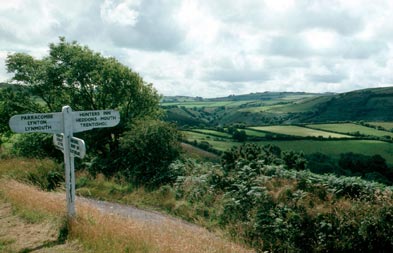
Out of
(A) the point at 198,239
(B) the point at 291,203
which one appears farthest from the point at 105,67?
(A) the point at 198,239

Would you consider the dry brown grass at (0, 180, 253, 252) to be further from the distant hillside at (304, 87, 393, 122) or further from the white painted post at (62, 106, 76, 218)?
the distant hillside at (304, 87, 393, 122)

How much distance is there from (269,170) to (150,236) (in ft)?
22.8

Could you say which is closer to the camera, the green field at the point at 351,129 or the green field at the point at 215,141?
the green field at the point at 215,141

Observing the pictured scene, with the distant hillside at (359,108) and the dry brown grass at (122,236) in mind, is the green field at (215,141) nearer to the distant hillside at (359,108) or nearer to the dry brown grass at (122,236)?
the dry brown grass at (122,236)

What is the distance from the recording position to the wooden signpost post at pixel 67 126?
24.7 feet

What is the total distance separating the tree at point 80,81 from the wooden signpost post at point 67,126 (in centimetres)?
1807

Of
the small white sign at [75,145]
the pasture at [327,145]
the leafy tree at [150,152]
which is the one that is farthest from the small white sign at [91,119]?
the pasture at [327,145]

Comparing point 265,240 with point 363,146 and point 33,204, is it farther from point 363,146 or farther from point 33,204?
point 363,146

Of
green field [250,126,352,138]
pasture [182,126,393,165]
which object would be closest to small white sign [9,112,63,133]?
pasture [182,126,393,165]

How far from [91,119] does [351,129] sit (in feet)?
374

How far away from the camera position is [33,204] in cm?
893

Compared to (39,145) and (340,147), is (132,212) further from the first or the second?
(340,147)

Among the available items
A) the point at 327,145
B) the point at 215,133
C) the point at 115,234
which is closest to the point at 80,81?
the point at 115,234

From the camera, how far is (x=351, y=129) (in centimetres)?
11000
